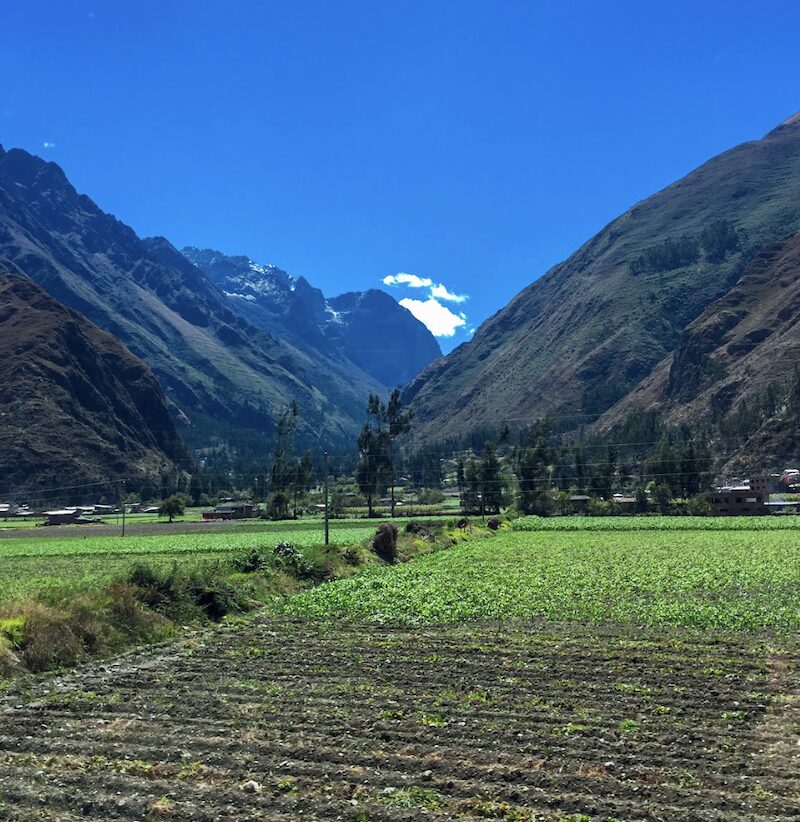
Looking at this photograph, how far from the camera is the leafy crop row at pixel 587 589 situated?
2681 centimetres

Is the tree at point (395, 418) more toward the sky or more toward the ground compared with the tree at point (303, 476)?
more toward the sky

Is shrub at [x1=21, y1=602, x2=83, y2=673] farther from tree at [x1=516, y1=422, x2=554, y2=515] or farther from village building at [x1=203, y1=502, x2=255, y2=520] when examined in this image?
tree at [x1=516, y1=422, x2=554, y2=515]

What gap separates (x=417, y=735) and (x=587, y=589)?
69.6ft

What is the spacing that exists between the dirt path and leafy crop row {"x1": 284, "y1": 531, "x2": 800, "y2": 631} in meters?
4.79

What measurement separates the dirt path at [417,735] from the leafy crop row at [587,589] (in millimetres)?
4788

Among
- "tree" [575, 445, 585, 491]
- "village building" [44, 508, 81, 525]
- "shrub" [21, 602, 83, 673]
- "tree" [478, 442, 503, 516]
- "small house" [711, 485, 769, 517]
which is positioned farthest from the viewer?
"tree" [575, 445, 585, 491]

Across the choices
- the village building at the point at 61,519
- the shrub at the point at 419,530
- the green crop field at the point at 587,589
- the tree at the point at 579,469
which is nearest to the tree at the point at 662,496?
the tree at the point at 579,469

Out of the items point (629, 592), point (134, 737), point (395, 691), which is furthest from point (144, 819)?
point (629, 592)

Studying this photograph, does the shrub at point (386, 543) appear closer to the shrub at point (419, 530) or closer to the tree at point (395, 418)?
the shrub at point (419, 530)

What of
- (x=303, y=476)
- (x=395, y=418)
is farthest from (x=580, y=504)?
(x=303, y=476)

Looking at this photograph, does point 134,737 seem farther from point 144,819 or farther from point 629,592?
point 629,592

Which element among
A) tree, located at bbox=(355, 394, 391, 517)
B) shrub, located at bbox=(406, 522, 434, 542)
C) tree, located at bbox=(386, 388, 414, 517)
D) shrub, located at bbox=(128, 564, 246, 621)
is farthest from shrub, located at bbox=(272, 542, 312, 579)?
tree, located at bbox=(386, 388, 414, 517)

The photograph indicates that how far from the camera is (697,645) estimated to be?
21641mm

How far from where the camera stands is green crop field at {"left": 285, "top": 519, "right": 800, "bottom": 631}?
87.9 feet
